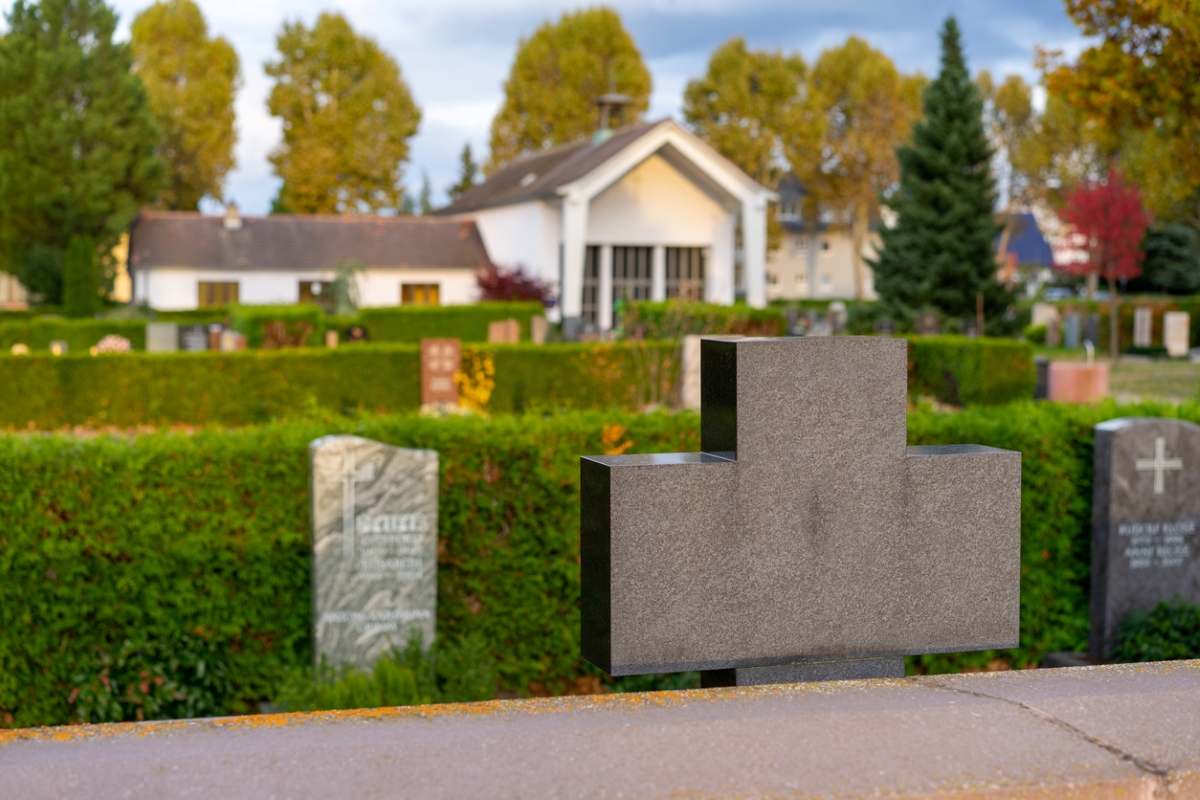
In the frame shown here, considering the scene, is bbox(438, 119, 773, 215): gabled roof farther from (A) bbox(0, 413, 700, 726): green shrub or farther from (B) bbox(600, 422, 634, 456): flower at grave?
(A) bbox(0, 413, 700, 726): green shrub

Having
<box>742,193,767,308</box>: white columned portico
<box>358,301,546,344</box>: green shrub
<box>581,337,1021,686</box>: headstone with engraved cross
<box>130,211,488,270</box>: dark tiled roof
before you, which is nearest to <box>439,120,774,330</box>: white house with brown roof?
<box>742,193,767,308</box>: white columned portico

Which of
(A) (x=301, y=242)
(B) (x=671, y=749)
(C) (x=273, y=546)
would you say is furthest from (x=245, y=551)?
(A) (x=301, y=242)

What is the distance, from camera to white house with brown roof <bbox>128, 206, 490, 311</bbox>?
39.0 m

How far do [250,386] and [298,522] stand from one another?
11.1m

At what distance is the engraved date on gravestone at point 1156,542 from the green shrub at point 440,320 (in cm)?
2055

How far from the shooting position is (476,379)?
17266 millimetres

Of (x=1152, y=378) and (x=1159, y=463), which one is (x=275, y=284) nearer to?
(x=1152, y=378)

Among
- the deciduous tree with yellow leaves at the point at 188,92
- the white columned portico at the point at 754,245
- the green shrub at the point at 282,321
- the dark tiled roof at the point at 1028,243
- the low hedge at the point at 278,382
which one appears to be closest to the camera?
the low hedge at the point at 278,382

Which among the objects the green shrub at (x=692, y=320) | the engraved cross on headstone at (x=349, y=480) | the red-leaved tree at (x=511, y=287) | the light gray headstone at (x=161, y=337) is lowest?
the engraved cross on headstone at (x=349, y=480)

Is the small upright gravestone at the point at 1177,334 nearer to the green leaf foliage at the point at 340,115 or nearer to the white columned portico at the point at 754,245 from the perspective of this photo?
the white columned portico at the point at 754,245

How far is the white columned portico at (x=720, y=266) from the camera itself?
122ft

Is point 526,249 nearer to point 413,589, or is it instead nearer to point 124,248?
point 124,248

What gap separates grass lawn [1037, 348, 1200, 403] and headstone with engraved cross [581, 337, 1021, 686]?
17.1 meters

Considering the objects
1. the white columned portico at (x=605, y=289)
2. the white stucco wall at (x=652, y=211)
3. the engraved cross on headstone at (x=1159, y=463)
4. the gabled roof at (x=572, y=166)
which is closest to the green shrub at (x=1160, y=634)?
the engraved cross on headstone at (x=1159, y=463)
